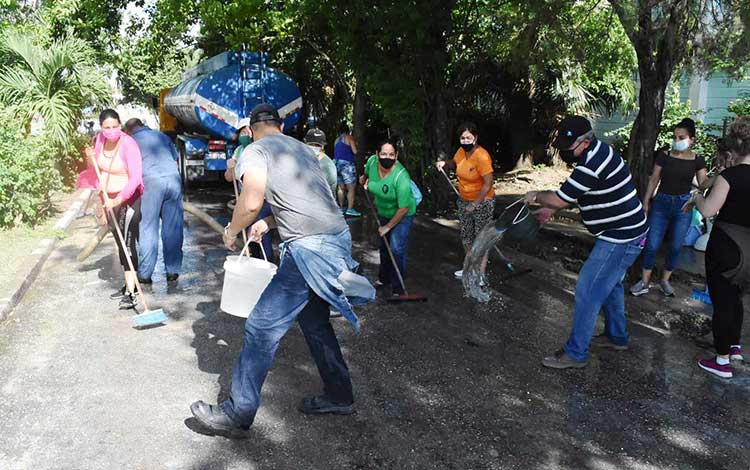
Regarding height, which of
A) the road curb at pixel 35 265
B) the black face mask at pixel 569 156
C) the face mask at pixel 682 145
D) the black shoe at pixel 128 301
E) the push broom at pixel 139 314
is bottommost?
the road curb at pixel 35 265

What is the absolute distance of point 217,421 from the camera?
3812 mm

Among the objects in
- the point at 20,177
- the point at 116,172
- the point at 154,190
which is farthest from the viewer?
the point at 20,177

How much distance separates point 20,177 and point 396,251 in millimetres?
5329

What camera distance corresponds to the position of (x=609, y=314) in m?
5.27

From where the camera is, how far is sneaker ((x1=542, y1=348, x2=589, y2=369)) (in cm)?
494

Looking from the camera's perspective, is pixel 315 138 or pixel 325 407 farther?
pixel 315 138

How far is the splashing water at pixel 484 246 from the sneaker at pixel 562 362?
41.3 inches

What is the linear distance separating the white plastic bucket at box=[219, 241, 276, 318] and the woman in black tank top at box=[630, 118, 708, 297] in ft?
14.2

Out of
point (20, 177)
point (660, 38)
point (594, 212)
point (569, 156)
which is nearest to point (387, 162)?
point (569, 156)

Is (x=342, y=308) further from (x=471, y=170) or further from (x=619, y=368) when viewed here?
(x=471, y=170)

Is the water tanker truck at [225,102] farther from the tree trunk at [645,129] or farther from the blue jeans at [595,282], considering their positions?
the blue jeans at [595,282]

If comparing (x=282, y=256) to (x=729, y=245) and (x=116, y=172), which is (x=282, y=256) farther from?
(x=729, y=245)

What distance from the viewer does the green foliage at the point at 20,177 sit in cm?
866

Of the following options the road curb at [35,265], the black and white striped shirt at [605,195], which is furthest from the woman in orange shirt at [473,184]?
the road curb at [35,265]
